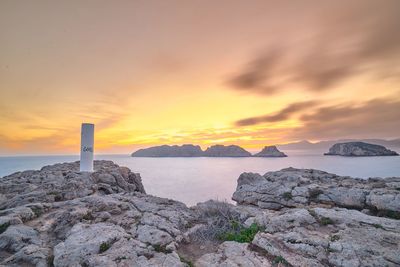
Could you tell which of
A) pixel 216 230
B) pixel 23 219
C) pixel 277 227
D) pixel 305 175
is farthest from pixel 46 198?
pixel 305 175

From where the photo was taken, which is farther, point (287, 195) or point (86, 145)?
point (86, 145)

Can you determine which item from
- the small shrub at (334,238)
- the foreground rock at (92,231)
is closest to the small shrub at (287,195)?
the small shrub at (334,238)

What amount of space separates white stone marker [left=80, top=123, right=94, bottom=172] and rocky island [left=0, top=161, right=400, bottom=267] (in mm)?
5240

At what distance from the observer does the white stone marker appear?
1650 cm

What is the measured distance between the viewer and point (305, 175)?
17000 millimetres

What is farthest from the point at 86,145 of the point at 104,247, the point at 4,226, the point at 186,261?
the point at 186,261

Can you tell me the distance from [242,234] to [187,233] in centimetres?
207

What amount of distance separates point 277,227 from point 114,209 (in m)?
6.81

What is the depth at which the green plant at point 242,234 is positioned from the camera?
23.3 ft

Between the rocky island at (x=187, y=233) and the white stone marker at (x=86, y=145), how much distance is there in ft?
17.2

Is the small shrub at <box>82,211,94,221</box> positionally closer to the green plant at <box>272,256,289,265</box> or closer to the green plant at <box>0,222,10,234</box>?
the green plant at <box>0,222,10,234</box>

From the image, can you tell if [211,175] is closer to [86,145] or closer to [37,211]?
[86,145]

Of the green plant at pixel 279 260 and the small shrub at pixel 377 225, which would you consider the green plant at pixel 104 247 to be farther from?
the small shrub at pixel 377 225

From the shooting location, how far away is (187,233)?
7.70 m
